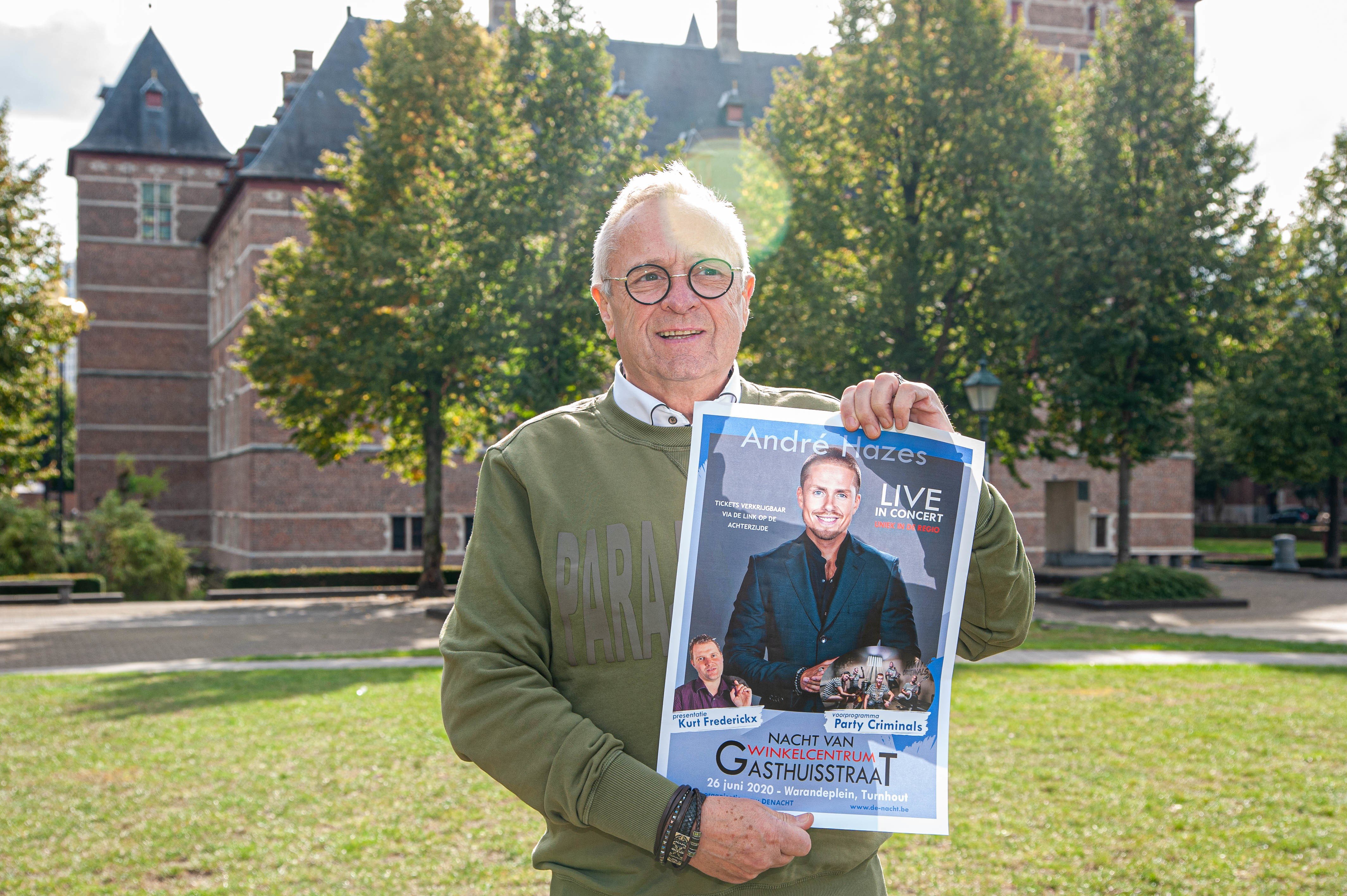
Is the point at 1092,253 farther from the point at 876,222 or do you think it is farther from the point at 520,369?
the point at 520,369

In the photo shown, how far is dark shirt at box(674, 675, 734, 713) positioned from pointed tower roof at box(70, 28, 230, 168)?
162 ft

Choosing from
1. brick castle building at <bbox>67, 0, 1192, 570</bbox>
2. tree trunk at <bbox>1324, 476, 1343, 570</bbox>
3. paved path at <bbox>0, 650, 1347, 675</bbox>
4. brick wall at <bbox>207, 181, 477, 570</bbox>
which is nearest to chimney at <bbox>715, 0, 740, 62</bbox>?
brick castle building at <bbox>67, 0, 1192, 570</bbox>

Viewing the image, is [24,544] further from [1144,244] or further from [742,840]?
[742,840]

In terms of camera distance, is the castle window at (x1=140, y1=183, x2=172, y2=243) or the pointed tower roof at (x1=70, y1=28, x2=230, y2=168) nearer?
the pointed tower roof at (x1=70, y1=28, x2=230, y2=168)

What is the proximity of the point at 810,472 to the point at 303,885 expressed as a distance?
4677 mm

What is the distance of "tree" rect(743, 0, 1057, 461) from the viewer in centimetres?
2209

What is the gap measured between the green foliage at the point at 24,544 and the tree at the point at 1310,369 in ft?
115

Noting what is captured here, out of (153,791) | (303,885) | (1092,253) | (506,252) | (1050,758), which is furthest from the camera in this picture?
(1092,253)

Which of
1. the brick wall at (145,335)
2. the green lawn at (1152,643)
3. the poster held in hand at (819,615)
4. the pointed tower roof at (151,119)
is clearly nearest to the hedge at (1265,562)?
the green lawn at (1152,643)

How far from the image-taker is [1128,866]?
5.75 meters

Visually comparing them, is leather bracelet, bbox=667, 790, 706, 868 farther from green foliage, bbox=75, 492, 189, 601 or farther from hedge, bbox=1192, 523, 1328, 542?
hedge, bbox=1192, 523, 1328, 542

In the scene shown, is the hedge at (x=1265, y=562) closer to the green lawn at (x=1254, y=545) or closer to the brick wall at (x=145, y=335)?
the green lawn at (x=1254, y=545)

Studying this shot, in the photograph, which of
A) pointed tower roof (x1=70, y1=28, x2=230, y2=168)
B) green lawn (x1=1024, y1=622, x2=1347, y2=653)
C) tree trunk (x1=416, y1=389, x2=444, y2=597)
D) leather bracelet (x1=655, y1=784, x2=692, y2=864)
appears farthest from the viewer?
pointed tower roof (x1=70, y1=28, x2=230, y2=168)

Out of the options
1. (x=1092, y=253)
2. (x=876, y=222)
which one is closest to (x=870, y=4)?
(x=876, y=222)
